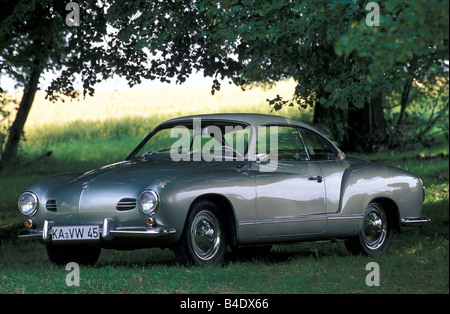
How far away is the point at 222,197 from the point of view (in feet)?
27.6

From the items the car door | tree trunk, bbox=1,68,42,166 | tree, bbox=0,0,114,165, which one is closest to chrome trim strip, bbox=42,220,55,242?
the car door

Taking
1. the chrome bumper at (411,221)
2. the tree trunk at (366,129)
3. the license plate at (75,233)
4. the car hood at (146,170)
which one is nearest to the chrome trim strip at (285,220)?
the car hood at (146,170)

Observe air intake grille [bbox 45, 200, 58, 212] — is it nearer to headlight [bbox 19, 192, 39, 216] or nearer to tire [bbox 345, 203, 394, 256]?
headlight [bbox 19, 192, 39, 216]

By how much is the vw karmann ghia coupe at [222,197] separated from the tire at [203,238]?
0.01 m

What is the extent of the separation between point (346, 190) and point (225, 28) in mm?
3619

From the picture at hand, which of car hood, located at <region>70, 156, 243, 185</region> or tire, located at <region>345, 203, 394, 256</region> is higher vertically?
car hood, located at <region>70, 156, 243, 185</region>

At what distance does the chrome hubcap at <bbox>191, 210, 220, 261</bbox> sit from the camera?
8.20 metres

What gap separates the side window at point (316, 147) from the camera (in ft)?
31.8

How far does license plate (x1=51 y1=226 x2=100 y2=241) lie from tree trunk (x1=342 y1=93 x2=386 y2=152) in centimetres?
1717

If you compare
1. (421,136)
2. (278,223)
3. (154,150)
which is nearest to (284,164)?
(278,223)

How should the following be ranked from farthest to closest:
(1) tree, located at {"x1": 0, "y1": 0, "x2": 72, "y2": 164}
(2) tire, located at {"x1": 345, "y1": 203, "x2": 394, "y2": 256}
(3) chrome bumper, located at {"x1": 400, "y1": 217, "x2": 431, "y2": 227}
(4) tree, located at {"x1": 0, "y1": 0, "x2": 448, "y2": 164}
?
1. (1) tree, located at {"x1": 0, "y1": 0, "x2": 72, "y2": 164}
2. (4) tree, located at {"x1": 0, "y1": 0, "x2": 448, "y2": 164}
3. (3) chrome bumper, located at {"x1": 400, "y1": 217, "x2": 431, "y2": 227}
4. (2) tire, located at {"x1": 345, "y1": 203, "x2": 394, "y2": 256}

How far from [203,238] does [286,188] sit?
1268 mm
